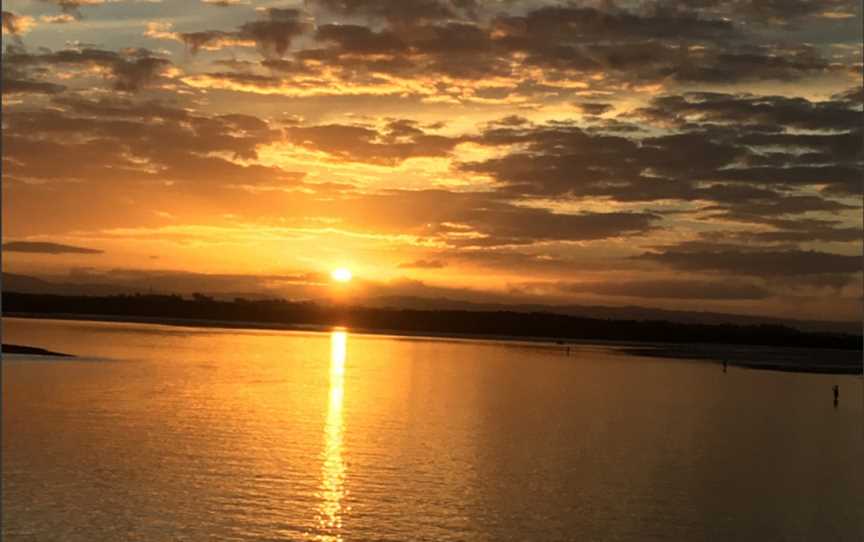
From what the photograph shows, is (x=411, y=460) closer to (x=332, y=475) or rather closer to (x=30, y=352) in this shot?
(x=332, y=475)

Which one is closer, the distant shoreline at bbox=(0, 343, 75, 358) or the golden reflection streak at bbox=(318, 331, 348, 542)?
the golden reflection streak at bbox=(318, 331, 348, 542)

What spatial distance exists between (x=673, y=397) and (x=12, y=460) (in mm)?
45299

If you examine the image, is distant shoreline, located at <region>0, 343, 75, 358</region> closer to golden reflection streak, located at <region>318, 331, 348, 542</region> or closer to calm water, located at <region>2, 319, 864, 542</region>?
calm water, located at <region>2, 319, 864, 542</region>

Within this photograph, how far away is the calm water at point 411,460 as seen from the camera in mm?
27422

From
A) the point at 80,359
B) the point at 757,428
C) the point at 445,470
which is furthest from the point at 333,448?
the point at 80,359

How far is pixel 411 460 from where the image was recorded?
122 feet

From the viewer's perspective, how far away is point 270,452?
38.3 meters

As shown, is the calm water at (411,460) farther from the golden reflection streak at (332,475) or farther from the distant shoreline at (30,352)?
the distant shoreline at (30,352)

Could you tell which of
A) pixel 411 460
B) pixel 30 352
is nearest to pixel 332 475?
pixel 411 460

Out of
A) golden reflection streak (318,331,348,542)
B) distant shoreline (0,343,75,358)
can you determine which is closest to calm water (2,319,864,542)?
golden reflection streak (318,331,348,542)

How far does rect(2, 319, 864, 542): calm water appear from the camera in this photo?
27422 millimetres

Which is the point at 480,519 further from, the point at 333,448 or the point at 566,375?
the point at 566,375

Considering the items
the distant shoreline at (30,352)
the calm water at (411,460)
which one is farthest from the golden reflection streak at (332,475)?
the distant shoreline at (30,352)

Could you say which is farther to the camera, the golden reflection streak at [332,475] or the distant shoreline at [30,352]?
the distant shoreline at [30,352]
